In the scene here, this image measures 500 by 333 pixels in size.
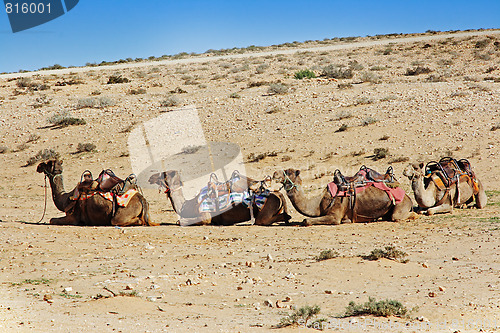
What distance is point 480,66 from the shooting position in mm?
34719

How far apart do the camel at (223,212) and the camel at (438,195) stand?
3074 millimetres

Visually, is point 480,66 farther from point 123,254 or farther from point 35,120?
point 123,254

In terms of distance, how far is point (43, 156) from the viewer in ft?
76.1

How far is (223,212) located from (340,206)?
8.83 ft

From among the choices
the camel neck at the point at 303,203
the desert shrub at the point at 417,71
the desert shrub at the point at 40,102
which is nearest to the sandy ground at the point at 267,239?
the camel neck at the point at 303,203

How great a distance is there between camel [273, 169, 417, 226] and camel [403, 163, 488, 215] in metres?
0.48

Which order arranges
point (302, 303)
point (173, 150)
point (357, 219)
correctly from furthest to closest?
1. point (173, 150)
2. point (357, 219)
3. point (302, 303)

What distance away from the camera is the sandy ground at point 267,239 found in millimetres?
6773

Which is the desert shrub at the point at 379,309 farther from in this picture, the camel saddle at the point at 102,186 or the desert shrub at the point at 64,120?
the desert shrub at the point at 64,120

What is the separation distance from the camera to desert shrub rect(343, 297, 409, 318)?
645 cm

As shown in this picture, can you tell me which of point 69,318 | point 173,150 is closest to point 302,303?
point 69,318

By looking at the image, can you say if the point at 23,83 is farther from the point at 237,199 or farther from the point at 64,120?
the point at 237,199

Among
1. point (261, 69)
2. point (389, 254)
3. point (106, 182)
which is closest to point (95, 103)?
point (261, 69)

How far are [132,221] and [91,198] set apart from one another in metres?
1.07
